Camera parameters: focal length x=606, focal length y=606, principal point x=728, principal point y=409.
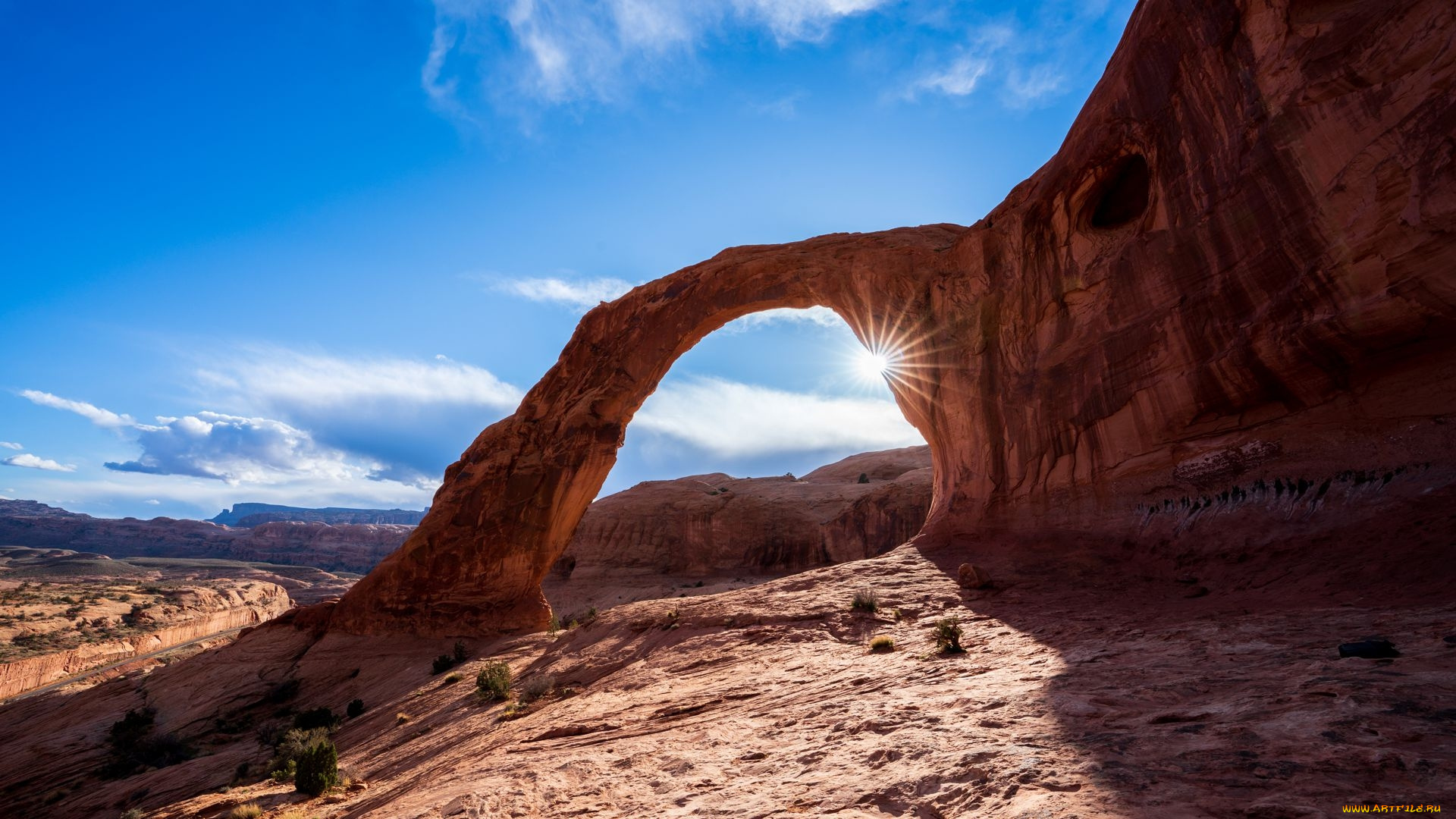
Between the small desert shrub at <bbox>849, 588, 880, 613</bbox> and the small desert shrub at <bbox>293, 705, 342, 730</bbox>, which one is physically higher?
the small desert shrub at <bbox>849, 588, 880, 613</bbox>

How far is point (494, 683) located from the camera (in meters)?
13.2

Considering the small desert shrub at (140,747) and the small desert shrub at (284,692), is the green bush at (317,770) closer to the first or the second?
the small desert shrub at (140,747)

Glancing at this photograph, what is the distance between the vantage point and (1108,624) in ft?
29.4

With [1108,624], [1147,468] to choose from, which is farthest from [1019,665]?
[1147,468]

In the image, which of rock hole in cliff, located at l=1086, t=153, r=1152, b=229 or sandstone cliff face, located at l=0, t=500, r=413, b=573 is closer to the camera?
rock hole in cliff, located at l=1086, t=153, r=1152, b=229

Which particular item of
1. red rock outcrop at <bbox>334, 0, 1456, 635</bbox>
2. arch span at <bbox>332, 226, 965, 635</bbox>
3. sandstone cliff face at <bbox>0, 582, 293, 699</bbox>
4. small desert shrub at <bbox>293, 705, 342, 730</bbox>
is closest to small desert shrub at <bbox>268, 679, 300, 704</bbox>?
small desert shrub at <bbox>293, 705, 342, 730</bbox>

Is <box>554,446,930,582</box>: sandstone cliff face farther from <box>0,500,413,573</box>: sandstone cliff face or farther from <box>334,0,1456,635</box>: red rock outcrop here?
<box>0,500,413,573</box>: sandstone cliff face

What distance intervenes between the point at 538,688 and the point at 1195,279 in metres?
15.1

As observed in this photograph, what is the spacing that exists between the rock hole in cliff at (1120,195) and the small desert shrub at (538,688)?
53.3 ft

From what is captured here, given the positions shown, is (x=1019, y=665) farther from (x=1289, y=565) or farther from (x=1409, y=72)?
(x=1409, y=72)

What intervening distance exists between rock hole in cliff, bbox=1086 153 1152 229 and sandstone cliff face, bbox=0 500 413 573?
409 feet

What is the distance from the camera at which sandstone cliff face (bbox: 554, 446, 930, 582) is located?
36.3 meters

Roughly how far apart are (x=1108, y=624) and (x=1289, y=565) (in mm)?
2784

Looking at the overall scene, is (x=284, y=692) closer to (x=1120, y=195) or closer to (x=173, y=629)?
(x=1120, y=195)
